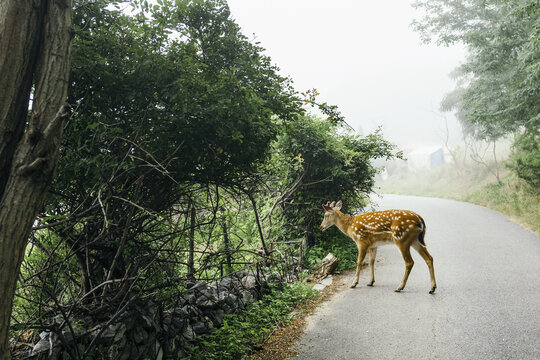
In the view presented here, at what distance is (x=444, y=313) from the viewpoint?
5973 mm

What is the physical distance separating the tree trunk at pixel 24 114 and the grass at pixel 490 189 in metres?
13.8

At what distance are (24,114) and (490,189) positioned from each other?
84.8 feet

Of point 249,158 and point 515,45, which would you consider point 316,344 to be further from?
point 515,45

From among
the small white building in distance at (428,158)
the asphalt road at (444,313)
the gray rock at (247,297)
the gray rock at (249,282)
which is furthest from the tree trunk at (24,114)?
the small white building in distance at (428,158)

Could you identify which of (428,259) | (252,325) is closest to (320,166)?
(428,259)

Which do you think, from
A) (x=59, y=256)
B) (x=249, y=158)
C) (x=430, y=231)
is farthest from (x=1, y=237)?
(x=430, y=231)

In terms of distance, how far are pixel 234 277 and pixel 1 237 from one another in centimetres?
518

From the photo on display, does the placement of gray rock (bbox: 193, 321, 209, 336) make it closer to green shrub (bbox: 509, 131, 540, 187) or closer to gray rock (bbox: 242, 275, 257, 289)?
gray rock (bbox: 242, 275, 257, 289)

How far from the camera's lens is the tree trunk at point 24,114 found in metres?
2.75

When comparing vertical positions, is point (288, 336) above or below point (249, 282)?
below

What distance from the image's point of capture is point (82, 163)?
381cm

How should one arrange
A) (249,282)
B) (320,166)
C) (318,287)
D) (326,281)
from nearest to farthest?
(249,282)
(318,287)
(326,281)
(320,166)

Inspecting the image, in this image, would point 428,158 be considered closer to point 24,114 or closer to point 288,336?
point 288,336

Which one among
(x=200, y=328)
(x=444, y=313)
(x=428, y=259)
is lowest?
(x=200, y=328)
